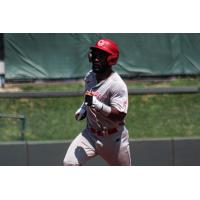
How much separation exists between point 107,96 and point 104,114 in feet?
0.79

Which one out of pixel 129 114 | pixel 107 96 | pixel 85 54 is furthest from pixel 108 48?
pixel 85 54

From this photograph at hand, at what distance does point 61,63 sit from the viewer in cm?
1409

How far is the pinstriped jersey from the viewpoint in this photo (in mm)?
6590

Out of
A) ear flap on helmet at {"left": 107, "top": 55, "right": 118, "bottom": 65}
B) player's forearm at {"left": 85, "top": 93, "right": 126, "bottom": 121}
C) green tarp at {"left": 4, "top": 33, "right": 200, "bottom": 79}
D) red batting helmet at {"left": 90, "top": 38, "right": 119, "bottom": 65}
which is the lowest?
green tarp at {"left": 4, "top": 33, "right": 200, "bottom": 79}

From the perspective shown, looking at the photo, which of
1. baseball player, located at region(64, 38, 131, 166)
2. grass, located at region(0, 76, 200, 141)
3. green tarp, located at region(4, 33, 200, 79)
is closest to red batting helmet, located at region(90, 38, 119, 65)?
baseball player, located at region(64, 38, 131, 166)

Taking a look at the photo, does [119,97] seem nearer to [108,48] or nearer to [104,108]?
[104,108]

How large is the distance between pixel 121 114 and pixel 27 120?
6.06 m

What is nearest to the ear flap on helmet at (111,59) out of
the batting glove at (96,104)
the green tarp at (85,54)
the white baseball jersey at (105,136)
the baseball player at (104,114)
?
the baseball player at (104,114)

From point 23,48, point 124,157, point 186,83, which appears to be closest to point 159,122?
point 186,83

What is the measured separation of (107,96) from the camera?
6660 millimetres

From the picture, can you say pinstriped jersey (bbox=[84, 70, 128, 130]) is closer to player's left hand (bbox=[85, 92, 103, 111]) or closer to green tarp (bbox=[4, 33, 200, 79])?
player's left hand (bbox=[85, 92, 103, 111])

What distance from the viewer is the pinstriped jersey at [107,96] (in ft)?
21.6

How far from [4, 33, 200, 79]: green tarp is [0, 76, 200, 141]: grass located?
0.81 ft

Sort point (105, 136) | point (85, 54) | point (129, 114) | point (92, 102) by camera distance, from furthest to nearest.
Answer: point (85, 54) < point (129, 114) < point (105, 136) < point (92, 102)
